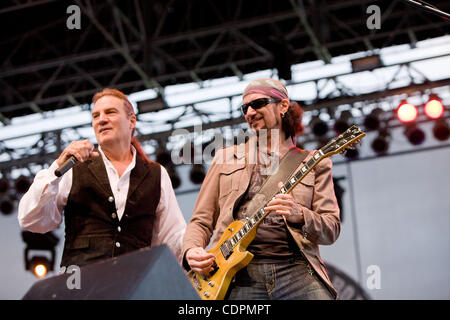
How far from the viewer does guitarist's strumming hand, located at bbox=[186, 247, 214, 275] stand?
3.18m

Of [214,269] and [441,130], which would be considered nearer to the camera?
[214,269]

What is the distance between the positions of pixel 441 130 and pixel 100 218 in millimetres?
6160

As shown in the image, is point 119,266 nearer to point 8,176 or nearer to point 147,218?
point 147,218

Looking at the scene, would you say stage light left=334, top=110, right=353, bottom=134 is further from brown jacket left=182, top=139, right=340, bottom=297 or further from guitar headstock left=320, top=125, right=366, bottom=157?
guitar headstock left=320, top=125, right=366, bottom=157

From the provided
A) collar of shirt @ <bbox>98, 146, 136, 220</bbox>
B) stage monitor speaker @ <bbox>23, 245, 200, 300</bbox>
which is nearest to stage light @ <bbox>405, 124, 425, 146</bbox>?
collar of shirt @ <bbox>98, 146, 136, 220</bbox>

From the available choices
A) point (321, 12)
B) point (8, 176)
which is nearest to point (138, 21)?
point (321, 12)

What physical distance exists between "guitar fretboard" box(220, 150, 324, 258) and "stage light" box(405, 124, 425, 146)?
19.1ft

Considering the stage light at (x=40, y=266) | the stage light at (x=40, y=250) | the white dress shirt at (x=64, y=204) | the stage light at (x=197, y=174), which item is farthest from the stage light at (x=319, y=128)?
the white dress shirt at (x=64, y=204)

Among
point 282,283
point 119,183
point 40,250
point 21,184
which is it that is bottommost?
point 282,283

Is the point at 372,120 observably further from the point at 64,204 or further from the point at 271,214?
the point at 64,204

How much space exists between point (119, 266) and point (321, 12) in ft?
23.2

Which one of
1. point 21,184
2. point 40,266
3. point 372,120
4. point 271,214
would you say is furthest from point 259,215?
point 40,266

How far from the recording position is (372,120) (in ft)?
28.3

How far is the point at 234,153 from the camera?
3576 millimetres
